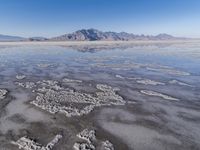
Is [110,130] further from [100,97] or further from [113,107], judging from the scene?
[100,97]

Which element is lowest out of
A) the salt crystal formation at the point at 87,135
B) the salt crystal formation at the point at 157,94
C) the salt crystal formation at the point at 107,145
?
the salt crystal formation at the point at 157,94

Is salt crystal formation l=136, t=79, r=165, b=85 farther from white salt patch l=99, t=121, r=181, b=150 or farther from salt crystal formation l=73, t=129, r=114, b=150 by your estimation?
salt crystal formation l=73, t=129, r=114, b=150

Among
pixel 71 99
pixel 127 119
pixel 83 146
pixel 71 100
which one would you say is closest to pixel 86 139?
pixel 83 146

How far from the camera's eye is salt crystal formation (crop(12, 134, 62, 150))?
7.72 m

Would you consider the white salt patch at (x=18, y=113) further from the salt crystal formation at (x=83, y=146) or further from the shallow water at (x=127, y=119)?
the salt crystal formation at (x=83, y=146)

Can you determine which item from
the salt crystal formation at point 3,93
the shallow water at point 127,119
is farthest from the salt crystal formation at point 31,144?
the salt crystal formation at point 3,93

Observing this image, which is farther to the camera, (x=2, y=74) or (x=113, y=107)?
(x=2, y=74)

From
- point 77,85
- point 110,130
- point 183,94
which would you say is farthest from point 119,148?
point 77,85

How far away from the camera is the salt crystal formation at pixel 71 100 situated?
11469 mm

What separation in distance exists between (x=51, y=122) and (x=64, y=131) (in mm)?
1182

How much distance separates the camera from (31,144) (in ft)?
26.1

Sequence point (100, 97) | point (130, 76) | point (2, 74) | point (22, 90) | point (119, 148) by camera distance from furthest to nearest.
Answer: point (2, 74), point (130, 76), point (22, 90), point (100, 97), point (119, 148)

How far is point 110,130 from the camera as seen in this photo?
9.14m

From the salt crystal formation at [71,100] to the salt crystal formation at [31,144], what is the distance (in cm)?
262
